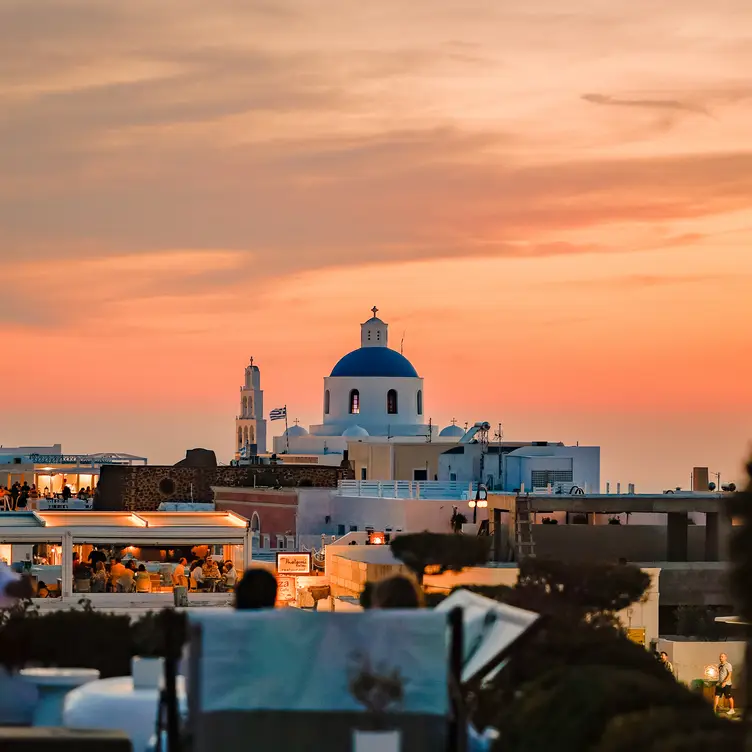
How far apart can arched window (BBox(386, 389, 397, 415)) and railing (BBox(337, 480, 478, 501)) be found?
110ft

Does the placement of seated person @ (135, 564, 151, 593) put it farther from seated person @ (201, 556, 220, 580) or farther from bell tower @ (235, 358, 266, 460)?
bell tower @ (235, 358, 266, 460)

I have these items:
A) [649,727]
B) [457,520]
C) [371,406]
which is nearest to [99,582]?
[649,727]

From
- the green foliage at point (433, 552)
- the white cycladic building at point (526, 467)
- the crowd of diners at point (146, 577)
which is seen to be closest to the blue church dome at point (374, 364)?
the white cycladic building at point (526, 467)

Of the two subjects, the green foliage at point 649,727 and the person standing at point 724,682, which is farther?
the person standing at point 724,682

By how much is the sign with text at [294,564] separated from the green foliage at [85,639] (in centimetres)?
2301

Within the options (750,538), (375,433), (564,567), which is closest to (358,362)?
(375,433)

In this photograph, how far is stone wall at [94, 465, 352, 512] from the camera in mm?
69688

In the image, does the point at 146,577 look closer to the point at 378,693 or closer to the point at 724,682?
the point at 724,682

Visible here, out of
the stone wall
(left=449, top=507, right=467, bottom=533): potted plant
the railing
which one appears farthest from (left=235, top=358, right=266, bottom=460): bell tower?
(left=449, top=507, right=467, bottom=533): potted plant

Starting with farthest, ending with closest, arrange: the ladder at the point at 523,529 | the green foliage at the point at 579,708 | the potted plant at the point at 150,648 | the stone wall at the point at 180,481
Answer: the stone wall at the point at 180,481 < the ladder at the point at 523,529 < the potted plant at the point at 150,648 < the green foliage at the point at 579,708

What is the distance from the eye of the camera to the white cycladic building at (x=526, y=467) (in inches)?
2320

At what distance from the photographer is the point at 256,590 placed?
1005 centimetres

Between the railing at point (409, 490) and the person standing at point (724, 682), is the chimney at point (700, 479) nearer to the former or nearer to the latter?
the railing at point (409, 490)

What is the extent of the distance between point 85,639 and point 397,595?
471cm
